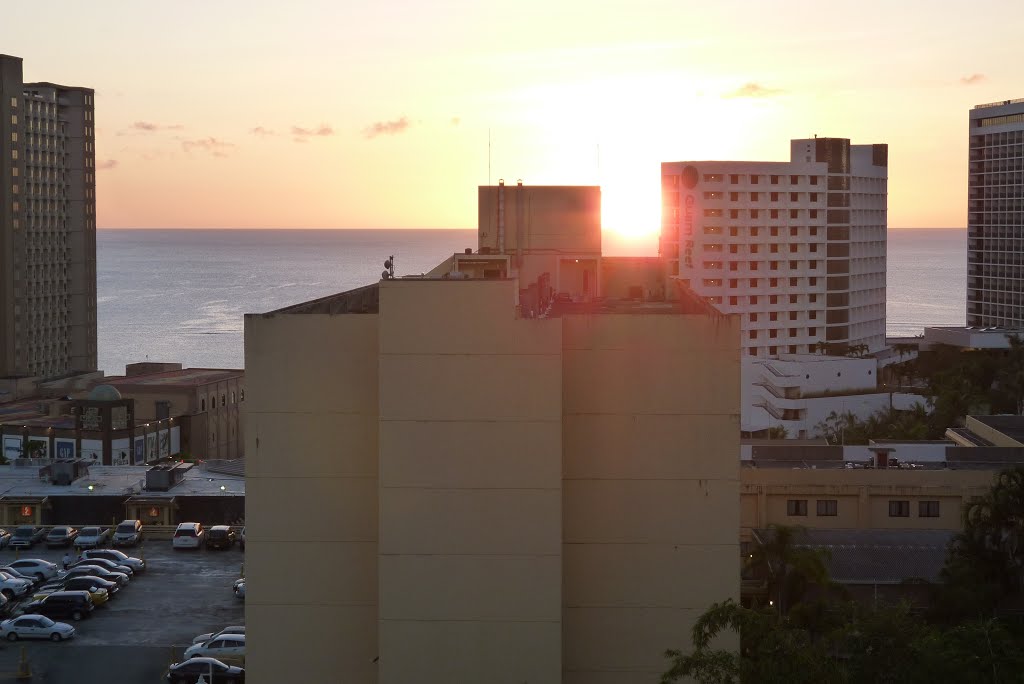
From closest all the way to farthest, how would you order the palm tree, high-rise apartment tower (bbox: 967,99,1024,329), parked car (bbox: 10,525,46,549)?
the palm tree → parked car (bbox: 10,525,46,549) → high-rise apartment tower (bbox: 967,99,1024,329)

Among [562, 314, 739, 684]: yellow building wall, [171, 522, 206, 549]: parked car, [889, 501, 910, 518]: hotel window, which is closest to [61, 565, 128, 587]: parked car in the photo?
[171, 522, 206, 549]: parked car

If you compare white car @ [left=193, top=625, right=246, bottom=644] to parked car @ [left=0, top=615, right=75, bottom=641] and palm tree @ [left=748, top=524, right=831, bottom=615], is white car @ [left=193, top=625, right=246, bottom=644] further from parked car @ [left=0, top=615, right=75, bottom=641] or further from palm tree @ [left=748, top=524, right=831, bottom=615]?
palm tree @ [left=748, top=524, right=831, bottom=615]

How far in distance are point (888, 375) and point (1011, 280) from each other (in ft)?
111

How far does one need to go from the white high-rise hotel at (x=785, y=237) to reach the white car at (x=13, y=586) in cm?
5806

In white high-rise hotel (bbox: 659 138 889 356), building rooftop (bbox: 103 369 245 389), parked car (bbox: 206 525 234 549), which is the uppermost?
white high-rise hotel (bbox: 659 138 889 356)

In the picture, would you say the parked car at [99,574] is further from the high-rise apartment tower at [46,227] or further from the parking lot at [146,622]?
the high-rise apartment tower at [46,227]

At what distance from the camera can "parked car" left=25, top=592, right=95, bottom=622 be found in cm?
3184

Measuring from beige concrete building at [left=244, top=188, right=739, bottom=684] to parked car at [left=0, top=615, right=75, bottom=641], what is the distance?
1374 centimetres

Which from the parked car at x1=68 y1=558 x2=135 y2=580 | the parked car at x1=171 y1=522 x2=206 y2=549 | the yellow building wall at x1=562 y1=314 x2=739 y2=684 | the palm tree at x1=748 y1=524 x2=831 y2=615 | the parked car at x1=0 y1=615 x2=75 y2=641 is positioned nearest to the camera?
the yellow building wall at x1=562 y1=314 x2=739 y2=684

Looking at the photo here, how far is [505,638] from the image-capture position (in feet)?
57.2

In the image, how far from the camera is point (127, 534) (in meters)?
39.7

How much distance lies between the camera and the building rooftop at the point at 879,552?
30.1 m

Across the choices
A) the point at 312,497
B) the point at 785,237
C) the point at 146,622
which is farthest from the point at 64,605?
the point at 785,237

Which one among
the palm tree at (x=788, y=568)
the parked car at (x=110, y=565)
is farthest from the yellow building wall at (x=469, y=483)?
the parked car at (x=110, y=565)
